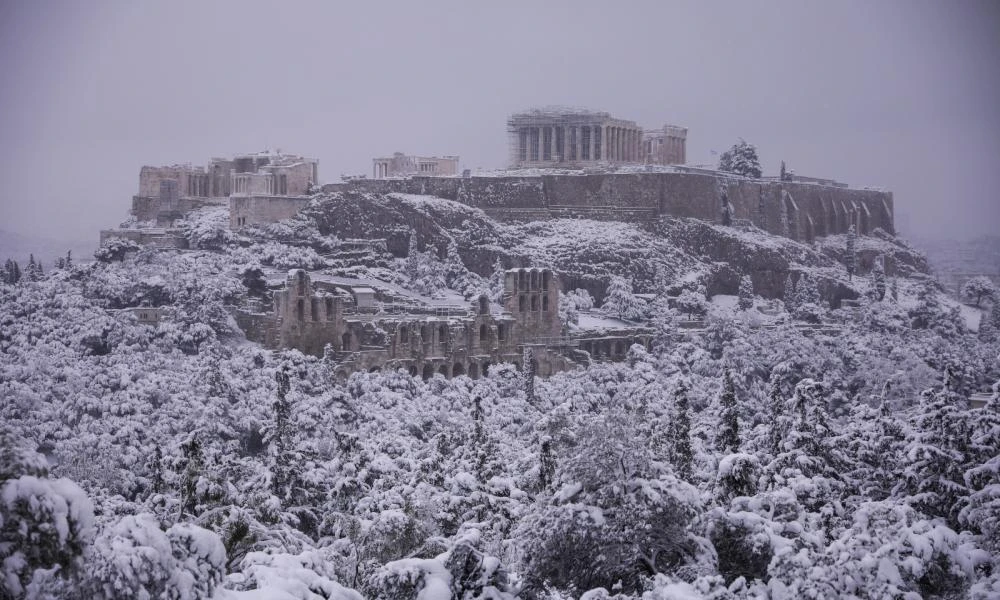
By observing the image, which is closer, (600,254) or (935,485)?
(935,485)

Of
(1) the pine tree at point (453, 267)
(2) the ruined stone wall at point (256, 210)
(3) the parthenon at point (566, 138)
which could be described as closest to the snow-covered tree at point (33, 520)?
(1) the pine tree at point (453, 267)

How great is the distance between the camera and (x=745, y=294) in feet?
228

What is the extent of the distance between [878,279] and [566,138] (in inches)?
912

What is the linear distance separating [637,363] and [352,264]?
18.9 m

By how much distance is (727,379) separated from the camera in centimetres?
3016

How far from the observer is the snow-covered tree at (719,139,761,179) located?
8588cm

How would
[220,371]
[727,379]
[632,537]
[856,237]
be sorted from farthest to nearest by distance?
1. [856,237]
2. [220,371]
3. [727,379]
4. [632,537]

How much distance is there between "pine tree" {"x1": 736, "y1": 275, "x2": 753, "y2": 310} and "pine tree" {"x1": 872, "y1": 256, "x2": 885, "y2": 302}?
8453mm

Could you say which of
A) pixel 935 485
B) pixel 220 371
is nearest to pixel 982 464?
pixel 935 485

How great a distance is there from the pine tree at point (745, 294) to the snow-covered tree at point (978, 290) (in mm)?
12050

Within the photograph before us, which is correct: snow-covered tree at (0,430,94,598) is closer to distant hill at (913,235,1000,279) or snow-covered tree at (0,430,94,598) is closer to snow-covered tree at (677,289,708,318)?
distant hill at (913,235,1000,279)

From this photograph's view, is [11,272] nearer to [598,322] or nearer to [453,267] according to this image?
[453,267]

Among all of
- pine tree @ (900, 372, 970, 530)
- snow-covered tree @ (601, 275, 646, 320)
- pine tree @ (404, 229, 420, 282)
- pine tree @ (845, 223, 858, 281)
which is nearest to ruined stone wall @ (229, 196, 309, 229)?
pine tree @ (404, 229, 420, 282)

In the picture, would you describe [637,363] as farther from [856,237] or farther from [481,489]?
[856,237]
